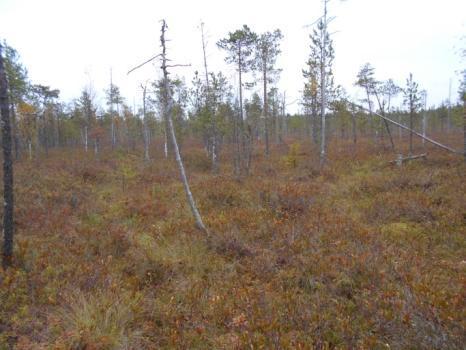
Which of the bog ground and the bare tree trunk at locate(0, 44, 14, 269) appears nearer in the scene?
the bog ground

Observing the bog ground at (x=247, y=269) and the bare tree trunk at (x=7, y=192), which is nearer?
the bog ground at (x=247, y=269)

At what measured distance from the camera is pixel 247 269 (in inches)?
255

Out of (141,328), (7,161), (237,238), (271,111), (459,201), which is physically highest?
(271,111)

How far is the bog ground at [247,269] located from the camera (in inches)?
167

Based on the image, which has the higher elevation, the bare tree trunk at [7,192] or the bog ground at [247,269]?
the bare tree trunk at [7,192]

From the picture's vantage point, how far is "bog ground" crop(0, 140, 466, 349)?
167 inches

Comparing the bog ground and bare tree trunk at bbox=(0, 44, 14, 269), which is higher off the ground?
bare tree trunk at bbox=(0, 44, 14, 269)

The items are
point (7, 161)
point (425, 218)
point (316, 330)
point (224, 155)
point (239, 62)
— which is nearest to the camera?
point (316, 330)

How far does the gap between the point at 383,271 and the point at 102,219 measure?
9300 millimetres

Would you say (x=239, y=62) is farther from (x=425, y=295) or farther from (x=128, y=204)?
(x=425, y=295)

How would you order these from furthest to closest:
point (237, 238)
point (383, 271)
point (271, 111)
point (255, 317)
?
1. point (271, 111)
2. point (237, 238)
3. point (383, 271)
4. point (255, 317)

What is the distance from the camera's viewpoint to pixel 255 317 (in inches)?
184

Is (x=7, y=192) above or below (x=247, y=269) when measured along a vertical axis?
above

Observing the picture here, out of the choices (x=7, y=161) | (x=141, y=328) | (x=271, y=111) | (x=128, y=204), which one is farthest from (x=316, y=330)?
(x=271, y=111)
